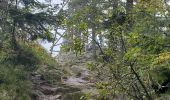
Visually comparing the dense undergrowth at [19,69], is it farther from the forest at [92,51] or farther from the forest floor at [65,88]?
the forest floor at [65,88]

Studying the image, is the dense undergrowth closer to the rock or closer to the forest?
the forest

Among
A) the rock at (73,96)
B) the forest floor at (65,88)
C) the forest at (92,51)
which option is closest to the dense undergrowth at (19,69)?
the forest at (92,51)

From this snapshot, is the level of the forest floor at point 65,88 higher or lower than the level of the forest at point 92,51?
lower

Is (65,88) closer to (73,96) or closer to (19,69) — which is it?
(73,96)

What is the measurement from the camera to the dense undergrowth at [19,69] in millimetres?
13520

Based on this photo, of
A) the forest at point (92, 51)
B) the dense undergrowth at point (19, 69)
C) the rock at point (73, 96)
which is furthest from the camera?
the rock at point (73, 96)

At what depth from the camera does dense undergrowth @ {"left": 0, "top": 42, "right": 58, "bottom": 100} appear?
13.5m

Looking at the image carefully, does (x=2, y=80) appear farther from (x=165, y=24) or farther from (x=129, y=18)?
(x=129, y=18)

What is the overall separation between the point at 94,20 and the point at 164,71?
6.11m

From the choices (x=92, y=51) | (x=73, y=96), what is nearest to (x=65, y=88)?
(x=73, y=96)

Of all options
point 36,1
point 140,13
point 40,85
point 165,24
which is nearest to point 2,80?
point 40,85

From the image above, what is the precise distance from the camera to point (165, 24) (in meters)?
8.96

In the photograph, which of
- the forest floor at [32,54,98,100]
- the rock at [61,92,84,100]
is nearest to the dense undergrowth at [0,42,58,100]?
the forest floor at [32,54,98,100]

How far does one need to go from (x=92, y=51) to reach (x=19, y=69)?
3420 millimetres
